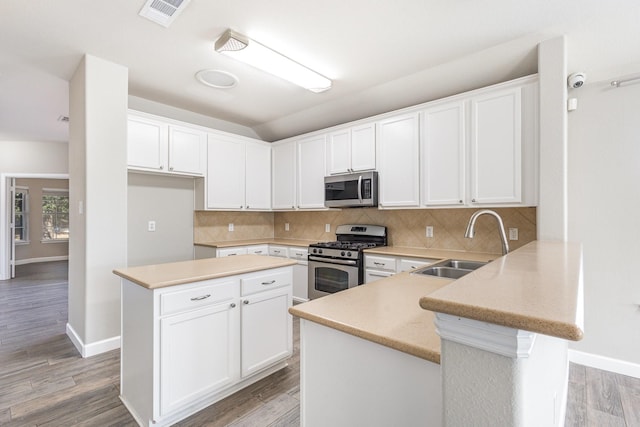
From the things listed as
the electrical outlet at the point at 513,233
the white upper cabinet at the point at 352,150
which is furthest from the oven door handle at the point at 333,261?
the electrical outlet at the point at 513,233

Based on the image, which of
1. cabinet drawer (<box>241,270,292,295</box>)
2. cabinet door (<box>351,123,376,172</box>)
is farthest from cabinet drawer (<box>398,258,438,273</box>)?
cabinet drawer (<box>241,270,292,295</box>)

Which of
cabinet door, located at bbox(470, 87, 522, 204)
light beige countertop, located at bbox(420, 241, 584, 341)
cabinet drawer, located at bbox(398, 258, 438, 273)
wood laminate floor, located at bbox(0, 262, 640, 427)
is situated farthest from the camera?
cabinet drawer, located at bbox(398, 258, 438, 273)

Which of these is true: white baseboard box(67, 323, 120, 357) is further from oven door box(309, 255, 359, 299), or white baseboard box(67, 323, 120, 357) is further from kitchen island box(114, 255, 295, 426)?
oven door box(309, 255, 359, 299)

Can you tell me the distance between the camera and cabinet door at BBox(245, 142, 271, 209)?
444 cm

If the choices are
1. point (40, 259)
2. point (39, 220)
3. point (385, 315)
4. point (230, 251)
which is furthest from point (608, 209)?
point (40, 259)

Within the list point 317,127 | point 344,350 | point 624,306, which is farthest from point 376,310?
point 317,127

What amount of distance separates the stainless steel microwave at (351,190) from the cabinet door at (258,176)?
110cm

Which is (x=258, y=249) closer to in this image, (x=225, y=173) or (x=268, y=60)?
(x=225, y=173)

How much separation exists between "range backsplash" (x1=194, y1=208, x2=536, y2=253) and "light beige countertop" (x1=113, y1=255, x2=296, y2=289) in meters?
1.81

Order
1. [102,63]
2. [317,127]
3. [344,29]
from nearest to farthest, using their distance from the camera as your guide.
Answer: [344,29] → [102,63] → [317,127]

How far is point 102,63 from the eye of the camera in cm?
274

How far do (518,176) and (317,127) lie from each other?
8.51 feet

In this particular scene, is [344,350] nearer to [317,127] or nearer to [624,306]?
[624,306]

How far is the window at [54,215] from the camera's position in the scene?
27.0ft
